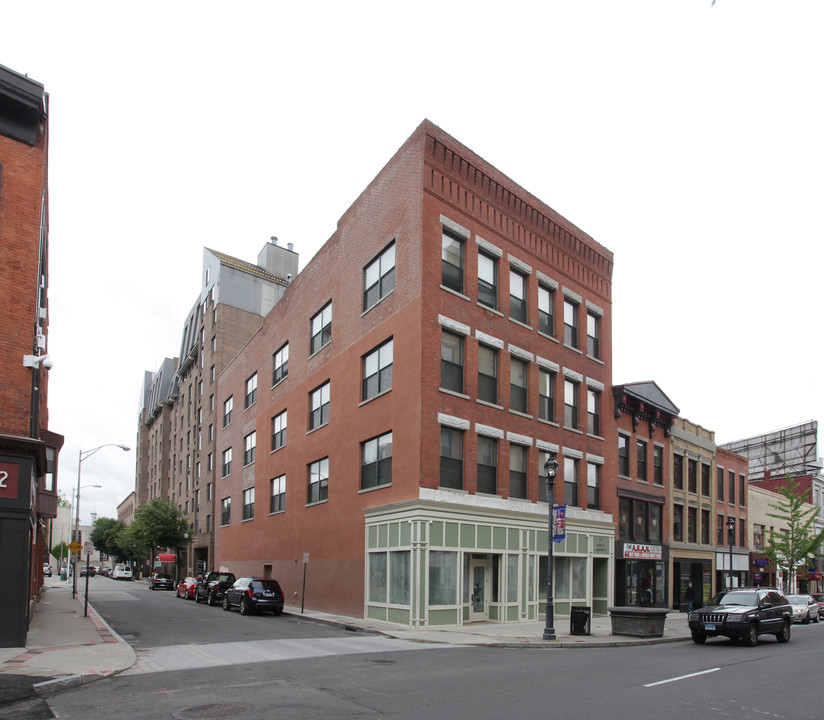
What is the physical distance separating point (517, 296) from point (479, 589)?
11.5 meters

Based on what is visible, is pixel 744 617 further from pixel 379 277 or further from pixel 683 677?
pixel 379 277

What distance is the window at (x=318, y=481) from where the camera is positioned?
1261 inches

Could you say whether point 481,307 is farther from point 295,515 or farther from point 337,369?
point 295,515

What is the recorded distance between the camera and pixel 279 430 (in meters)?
39.7

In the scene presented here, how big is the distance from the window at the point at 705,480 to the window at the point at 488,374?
67.6 feet

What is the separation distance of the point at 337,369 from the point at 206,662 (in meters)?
17.4

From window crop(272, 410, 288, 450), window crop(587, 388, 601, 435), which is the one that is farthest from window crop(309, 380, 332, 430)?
window crop(587, 388, 601, 435)

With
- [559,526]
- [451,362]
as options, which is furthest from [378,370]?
[559,526]

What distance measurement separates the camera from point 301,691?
11.5 m

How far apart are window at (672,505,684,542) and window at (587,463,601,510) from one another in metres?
8.52

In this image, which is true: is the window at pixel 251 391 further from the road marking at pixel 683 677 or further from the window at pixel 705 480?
the road marking at pixel 683 677

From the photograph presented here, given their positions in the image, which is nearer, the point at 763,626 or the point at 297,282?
the point at 763,626

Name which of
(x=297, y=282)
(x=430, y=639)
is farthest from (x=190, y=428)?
(x=430, y=639)

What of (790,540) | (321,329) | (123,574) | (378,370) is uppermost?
(321,329)
